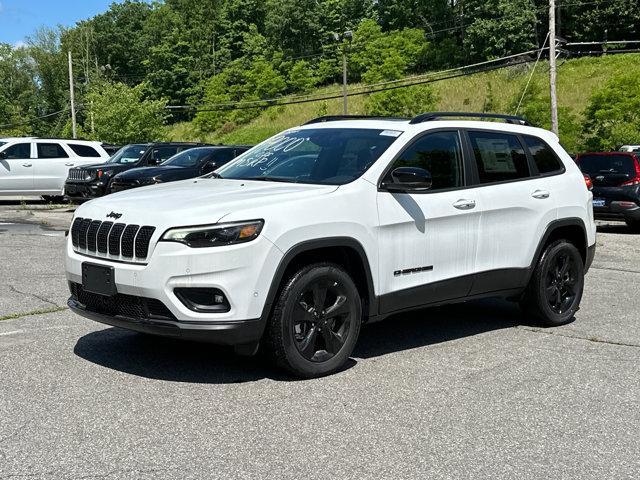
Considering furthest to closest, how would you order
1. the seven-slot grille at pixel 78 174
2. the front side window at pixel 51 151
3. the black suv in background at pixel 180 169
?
1. the front side window at pixel 51 151
2. the seven-slot grille at pixel 78 174
3. the black suv in background at pixel 180 169

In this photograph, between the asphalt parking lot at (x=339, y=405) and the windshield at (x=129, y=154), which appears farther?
the windshield at (x=129, y=154)

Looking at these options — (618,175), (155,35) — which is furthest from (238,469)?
(155,35)

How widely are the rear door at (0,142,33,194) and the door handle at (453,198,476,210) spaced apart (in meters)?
18.3

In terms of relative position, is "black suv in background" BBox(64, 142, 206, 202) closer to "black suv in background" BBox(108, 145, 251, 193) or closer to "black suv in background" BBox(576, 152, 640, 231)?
"black suv in background" BBox(108, 145, 251, 193)

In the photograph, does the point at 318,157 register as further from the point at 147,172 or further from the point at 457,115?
the point at 147,172

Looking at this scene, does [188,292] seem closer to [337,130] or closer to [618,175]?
[337,130]

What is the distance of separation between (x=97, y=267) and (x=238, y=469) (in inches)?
81.2

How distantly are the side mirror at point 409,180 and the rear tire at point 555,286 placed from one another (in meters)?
1.86

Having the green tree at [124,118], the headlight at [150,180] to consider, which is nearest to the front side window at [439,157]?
the headlight at [150,180]

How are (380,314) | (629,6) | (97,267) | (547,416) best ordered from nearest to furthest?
(547,416)
(97,267)
(380,314)
(629,6)

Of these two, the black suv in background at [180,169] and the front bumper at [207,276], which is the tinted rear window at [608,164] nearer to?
the black suv in background at [180,169]

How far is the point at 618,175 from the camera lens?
661 inches

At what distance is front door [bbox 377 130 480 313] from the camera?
18.8 ft

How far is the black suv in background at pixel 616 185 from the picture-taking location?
1642 cm
